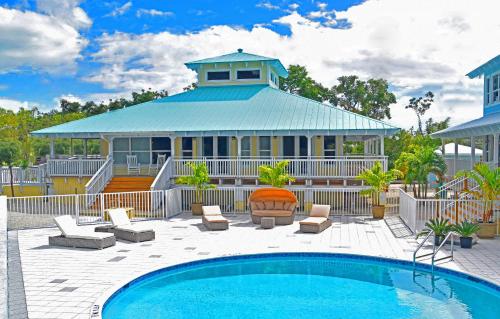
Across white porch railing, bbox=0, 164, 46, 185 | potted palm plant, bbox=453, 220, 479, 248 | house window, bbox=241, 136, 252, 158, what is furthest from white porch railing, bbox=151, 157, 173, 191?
potted palm plant, bbox=453, 220, 479, 248

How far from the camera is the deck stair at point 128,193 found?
20219 millimetres

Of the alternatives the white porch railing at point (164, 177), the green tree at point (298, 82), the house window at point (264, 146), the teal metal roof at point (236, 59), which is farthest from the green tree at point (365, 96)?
the white porch railing at point (164, 177)

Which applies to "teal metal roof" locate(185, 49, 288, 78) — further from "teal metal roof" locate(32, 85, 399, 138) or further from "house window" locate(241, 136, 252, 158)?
"house window" locate(241, 136, 252, 158)

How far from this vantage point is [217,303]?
33.2 feet

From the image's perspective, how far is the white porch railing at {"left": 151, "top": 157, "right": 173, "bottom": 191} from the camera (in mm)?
20906

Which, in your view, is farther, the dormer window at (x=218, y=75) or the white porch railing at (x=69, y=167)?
the dormer window at (x=218, y=75)

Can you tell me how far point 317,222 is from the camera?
16688mm

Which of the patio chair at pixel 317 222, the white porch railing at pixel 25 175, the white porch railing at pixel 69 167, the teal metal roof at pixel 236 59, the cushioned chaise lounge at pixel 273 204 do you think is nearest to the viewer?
the patio chair at pixel 317 222

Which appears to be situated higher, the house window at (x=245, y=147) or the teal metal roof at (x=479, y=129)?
the teal metal roof at (x=479, y=129)

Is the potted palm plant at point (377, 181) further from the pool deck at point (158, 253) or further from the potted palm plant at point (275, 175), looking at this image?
the potted palm plant at point (275, 175)

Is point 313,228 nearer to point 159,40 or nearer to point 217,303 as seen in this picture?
point 217,303

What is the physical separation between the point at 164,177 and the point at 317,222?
8473 millimetres

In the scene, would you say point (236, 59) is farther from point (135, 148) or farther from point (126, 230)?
point (126, 230)

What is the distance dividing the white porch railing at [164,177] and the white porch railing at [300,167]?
13.8 inches
